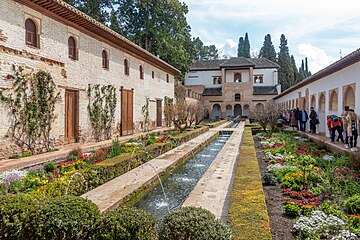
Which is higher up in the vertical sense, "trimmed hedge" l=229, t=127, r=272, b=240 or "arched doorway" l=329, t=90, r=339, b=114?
"arched doorway" l=329, t=90, r=339, b=114

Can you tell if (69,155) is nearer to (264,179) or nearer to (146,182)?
(146,182)

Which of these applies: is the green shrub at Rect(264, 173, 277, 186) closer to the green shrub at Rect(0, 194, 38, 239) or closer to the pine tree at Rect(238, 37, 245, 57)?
the green shrub at Rect(0, 194, 38, 239)

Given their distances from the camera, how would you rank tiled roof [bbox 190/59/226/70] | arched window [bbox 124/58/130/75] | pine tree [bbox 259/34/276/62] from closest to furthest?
1. arched window [bbox 124/58/130/75]
2. tiled roof [bbox 190/59/226/70]
3. pine tree [bbox 259/34/276/62]

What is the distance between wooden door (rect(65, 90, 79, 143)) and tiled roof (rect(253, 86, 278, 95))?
33.7 meters

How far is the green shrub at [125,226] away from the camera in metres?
2.96

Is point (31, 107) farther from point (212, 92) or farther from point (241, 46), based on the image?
point (241, 46)

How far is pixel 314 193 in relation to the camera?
539 cm

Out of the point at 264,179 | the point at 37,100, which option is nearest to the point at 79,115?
the point at 37,100

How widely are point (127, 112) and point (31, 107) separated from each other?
733 cm

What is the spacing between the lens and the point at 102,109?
13.5 m

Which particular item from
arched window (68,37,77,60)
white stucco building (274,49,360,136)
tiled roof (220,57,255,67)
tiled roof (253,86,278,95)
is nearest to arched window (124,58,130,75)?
arched window (68,37,77,60)

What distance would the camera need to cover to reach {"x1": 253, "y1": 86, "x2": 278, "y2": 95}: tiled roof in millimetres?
41906

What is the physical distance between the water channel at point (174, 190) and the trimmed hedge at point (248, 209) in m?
1.12

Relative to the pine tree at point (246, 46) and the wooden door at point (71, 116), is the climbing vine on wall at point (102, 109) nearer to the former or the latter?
the wooden door at point (71, 116)
